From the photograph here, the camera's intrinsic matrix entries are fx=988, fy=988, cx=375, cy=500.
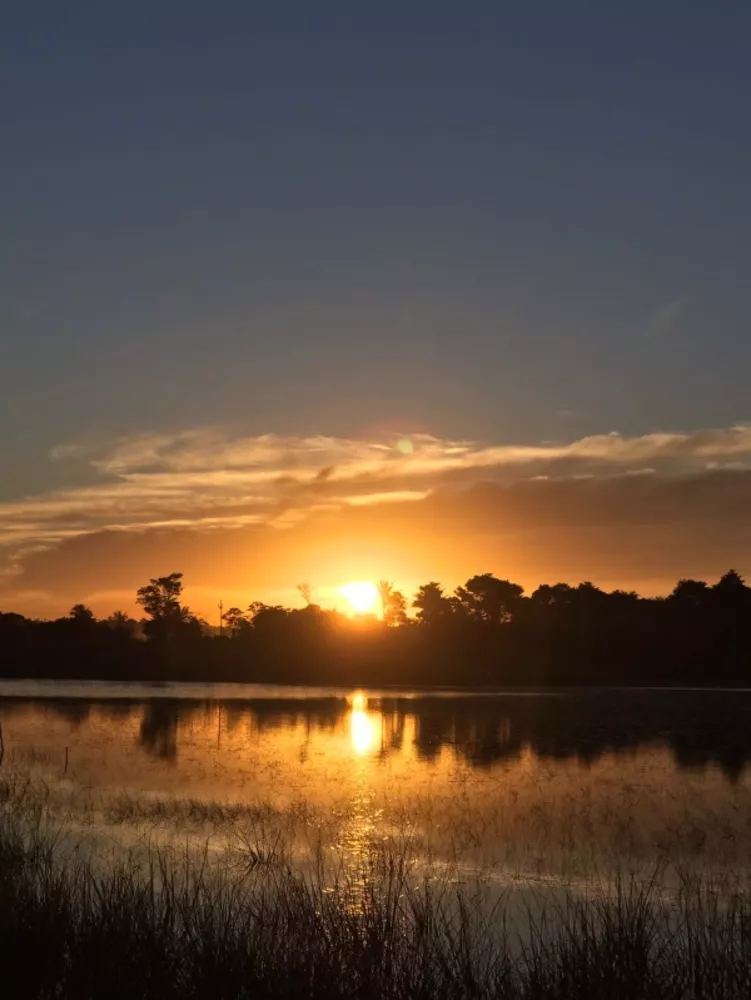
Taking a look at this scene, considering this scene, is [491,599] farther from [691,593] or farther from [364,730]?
[364,730]

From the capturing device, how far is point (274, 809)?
2353 cm

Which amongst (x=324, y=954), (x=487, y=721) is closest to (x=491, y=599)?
(x=487, y=721)

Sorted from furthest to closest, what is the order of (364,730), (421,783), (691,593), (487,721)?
1. (691,593)
2. (487,721)
3. (364,730)
4. (421,783)

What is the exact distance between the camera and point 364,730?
47938 mm

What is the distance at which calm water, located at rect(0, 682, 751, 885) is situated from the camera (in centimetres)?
1938

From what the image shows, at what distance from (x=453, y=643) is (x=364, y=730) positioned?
76.7 m

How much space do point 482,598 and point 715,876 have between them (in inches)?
4475

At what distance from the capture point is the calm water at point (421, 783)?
19375mm

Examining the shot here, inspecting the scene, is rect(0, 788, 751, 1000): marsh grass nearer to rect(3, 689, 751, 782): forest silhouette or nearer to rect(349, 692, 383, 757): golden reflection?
rect(3, 689, 751, 782): forest silhouette

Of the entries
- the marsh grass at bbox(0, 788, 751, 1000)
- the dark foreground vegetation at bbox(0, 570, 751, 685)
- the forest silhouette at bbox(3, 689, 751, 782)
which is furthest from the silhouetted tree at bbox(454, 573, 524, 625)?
the marsh grass at bbox(0, 788, 751, 1000)

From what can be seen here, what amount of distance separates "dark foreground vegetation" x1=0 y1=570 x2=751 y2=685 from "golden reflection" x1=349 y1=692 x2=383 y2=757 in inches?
1990

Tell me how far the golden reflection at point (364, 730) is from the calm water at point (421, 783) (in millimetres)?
191

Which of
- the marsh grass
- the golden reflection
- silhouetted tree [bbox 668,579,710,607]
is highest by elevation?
silhouetted tree [bbox 668,579,710,607]

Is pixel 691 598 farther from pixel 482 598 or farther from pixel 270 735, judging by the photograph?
pixel 270 735
